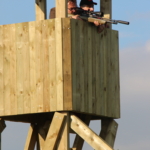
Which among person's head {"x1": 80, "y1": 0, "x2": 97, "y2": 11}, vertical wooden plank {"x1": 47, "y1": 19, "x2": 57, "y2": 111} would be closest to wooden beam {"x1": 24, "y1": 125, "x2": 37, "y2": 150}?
vertical wooden plank {"x1": 47, "y1": 19, "x2": 57, "y2": 111}

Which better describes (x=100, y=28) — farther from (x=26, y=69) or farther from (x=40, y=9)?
(x=26, y=69)

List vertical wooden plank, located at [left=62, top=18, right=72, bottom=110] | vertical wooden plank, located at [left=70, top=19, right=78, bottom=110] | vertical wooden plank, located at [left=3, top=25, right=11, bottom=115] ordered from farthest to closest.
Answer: vertical wooden plank, located at [left=3, top=25, right=11, bottom=115] → vertical wooden plank, located at [left=70, top=19, right=78, bottom=110] → vertical wooden plank, located at [left=62, top=18, right=72, bottom=110]

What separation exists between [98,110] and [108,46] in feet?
6.17

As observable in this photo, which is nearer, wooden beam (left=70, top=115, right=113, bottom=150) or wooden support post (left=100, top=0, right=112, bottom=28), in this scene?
wooden beam (left=70, top=115, right=113, bottom=150)

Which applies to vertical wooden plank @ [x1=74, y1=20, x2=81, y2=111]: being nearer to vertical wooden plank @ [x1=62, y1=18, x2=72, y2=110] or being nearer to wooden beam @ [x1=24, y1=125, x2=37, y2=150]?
vertical wooden plank @ [x1=62, y1=18, x2=72, y2=110]

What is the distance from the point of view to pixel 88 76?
2231 cm

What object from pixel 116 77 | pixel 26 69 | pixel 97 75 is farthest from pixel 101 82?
pixel 26 69

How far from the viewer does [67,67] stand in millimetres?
21578

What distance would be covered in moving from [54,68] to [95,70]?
4.56ft

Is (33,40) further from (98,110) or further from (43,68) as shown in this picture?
(98,110)

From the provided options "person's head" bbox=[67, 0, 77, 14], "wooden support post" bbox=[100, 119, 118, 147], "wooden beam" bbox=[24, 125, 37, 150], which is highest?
"person's head" bbox=[67, 0, 77, 14]

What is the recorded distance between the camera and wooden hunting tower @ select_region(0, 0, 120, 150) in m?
21.6

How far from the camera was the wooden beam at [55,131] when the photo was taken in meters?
21.5

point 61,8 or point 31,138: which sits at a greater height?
point 61,8
